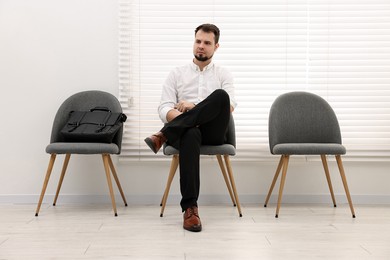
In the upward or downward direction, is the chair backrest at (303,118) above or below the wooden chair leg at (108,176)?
above

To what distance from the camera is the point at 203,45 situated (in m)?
3.40

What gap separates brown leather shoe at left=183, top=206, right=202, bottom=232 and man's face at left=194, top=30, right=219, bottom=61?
1.09 metres

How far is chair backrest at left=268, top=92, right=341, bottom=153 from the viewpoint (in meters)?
3.59

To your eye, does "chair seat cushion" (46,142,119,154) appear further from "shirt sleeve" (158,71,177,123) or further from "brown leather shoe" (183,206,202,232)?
"brown leather shoe" (183,206,202,232)

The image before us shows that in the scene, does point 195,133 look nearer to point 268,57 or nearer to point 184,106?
point 184,106

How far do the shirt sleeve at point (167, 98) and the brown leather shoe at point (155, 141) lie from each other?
258 mm

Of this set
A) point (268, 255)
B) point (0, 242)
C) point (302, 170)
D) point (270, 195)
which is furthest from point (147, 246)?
point (302, 170)

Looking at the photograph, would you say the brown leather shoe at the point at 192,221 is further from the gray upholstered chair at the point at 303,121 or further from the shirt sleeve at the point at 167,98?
the gray upholstered chair at the point at 303,121

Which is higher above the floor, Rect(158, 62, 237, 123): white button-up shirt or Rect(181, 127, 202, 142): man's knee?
Rect(158, 62, 237, 123): white button-up shirt

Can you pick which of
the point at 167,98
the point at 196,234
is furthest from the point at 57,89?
the point at 196,234

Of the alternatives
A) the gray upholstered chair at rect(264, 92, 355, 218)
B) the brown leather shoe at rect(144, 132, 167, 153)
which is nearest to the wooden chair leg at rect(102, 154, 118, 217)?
the brown leather shoe at rect(144, 132, 167, 153)

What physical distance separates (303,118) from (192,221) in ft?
4.37

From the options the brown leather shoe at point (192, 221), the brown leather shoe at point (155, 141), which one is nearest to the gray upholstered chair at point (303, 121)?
the brown leather shoe at point (155, 141)

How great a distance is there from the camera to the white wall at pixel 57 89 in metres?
3.83
